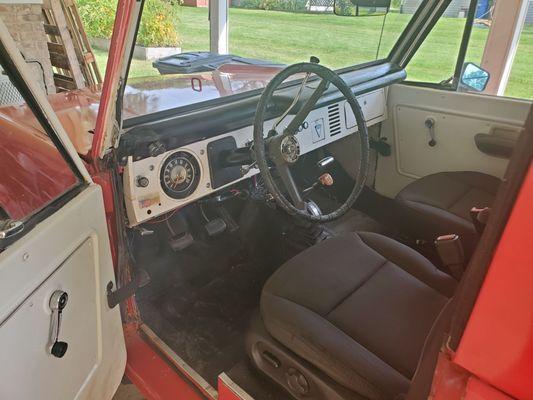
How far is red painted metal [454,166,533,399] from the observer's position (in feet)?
1.74

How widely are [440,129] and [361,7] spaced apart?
2.63ft

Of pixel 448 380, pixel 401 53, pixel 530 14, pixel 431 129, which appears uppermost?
pixel 530 14

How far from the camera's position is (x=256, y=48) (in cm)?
299

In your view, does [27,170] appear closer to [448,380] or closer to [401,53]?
[448,380]

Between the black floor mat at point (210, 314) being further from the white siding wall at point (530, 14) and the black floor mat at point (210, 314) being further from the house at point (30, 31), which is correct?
the house at point (30, 31)

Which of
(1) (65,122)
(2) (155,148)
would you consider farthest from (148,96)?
(2) (155,148)

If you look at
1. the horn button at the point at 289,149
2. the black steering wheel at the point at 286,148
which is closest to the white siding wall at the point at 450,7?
the black steering wheel at the point at 286,148

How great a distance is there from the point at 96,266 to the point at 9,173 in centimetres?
61

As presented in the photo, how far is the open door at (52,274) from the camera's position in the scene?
894mm

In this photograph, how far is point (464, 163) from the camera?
2342 mm

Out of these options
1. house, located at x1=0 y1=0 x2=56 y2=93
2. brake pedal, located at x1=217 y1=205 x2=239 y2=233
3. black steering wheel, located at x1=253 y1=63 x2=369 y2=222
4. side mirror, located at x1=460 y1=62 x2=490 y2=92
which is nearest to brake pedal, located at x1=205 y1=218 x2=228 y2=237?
brake pedal, located at x1=217 y1=205 x2=239 y2=233

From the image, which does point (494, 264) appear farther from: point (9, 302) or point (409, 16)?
point (409, 16)

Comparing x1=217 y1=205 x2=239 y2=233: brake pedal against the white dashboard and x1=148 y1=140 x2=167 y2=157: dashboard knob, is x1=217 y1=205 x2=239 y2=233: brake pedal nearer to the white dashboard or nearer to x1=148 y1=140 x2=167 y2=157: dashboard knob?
the white dashboard

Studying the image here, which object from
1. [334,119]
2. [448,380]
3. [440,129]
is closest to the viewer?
[448,380]
